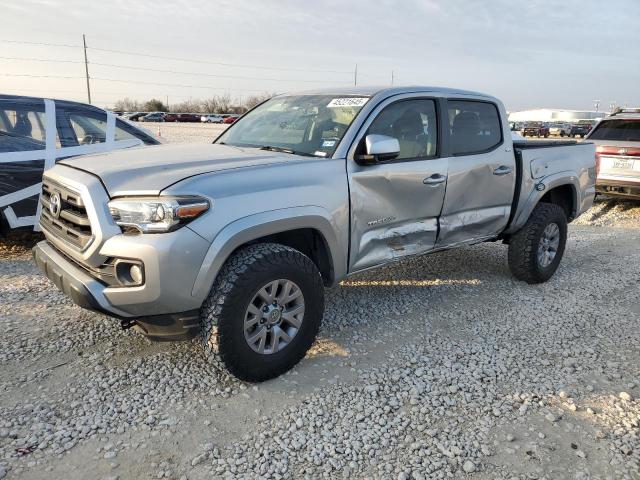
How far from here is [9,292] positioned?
4.57m

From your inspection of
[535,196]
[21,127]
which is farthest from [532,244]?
[21,127]

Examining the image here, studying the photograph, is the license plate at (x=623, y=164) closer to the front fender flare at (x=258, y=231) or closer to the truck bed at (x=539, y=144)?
the truck bed at (x=539, y=144)

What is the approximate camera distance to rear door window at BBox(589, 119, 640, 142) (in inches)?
366

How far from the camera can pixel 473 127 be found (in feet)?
15.2

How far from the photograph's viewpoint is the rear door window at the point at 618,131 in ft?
30.5

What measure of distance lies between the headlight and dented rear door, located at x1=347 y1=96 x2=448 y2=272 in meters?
1.20

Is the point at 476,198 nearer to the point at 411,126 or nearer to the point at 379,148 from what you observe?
the point at 411,126

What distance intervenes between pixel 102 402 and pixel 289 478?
49.7 inches

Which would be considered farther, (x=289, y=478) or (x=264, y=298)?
(x=264, y=298)

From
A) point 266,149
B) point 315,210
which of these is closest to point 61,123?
point 266,149

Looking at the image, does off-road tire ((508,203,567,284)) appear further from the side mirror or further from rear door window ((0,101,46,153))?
rear door window ((0,101,46,153))

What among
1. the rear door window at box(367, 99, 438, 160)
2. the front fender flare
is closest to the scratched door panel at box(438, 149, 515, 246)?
the rear door window at box(367, 99, 438, 160)

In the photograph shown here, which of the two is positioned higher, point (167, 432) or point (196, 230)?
point (196, 230)

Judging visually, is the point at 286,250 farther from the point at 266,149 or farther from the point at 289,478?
the point at 289,478
